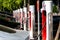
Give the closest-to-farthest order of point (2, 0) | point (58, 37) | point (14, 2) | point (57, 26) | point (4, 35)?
point (4, 35) < point (58, 37) < point (57, 26) < point (14, 2) < point (2, 0)

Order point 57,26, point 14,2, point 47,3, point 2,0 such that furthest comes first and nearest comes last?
point 2,0
point 14,2
point 57,26
point 47,3

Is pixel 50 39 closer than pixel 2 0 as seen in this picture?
Yes

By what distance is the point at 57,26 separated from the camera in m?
7.93

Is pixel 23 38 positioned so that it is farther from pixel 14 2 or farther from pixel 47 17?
pixel 14 2

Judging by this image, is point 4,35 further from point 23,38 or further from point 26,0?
point 26,0

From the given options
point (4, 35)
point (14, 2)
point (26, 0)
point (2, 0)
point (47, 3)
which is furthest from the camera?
point (2, 0)

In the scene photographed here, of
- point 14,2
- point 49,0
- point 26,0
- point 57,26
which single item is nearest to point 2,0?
point 14,2

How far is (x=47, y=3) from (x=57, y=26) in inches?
122

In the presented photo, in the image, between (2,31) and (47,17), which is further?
(47,17)

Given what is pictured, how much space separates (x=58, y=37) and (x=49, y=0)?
7.18 feet

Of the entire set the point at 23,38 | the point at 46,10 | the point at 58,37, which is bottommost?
the point at 58,37

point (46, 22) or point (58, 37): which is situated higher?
point (46, 22)

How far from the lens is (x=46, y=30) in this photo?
512 cm

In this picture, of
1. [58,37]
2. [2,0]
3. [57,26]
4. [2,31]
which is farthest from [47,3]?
[2,0]
